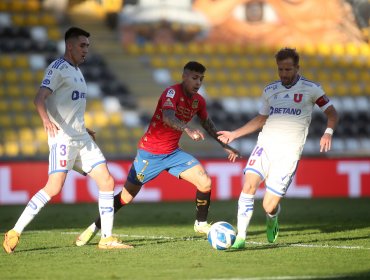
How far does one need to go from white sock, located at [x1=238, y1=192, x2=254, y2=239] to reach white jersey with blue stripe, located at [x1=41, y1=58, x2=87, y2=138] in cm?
180

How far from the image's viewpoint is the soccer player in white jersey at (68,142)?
29.6ft

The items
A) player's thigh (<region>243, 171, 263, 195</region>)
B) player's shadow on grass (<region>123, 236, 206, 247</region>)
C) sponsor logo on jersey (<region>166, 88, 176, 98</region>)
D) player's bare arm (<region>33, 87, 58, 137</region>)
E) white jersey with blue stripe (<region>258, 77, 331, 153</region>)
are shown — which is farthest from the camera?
player's shadow on grass (<region>123, 236, 206, 247</region>)

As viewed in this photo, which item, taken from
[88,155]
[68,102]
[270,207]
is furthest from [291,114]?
[68,102]

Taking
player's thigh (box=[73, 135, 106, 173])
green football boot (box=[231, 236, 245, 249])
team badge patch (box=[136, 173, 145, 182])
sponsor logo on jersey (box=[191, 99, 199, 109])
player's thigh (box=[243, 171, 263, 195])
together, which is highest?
sponsor logo on jersey (box=[191, 99, 199, 109])

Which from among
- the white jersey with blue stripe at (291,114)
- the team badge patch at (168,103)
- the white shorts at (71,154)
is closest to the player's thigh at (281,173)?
the white jersey with blue stripe at (291,114)

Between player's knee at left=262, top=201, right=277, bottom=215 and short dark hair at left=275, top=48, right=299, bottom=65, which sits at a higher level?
short dark hair at left=275, top=48, right=299, bottom=65

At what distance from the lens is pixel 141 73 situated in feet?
76.2

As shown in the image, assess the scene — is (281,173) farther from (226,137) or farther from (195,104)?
(195,104)

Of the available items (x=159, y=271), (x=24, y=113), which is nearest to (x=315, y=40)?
(x=24, y=113)

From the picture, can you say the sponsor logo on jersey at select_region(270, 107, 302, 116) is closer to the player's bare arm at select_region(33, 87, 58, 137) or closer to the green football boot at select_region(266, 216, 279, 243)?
the green football boot at select_region(266, 216, 279, 243)

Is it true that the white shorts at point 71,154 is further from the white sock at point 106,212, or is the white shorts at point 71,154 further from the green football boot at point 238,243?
the green football boot at point 238,243

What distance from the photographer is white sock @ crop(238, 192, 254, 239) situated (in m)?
9.09

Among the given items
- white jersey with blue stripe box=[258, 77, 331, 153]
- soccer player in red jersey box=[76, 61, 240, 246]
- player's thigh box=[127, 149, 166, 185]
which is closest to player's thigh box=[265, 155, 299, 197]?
white jersey with blue stripe box=[258, 77, 331, 153]

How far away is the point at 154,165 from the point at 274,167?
5.07 ft
